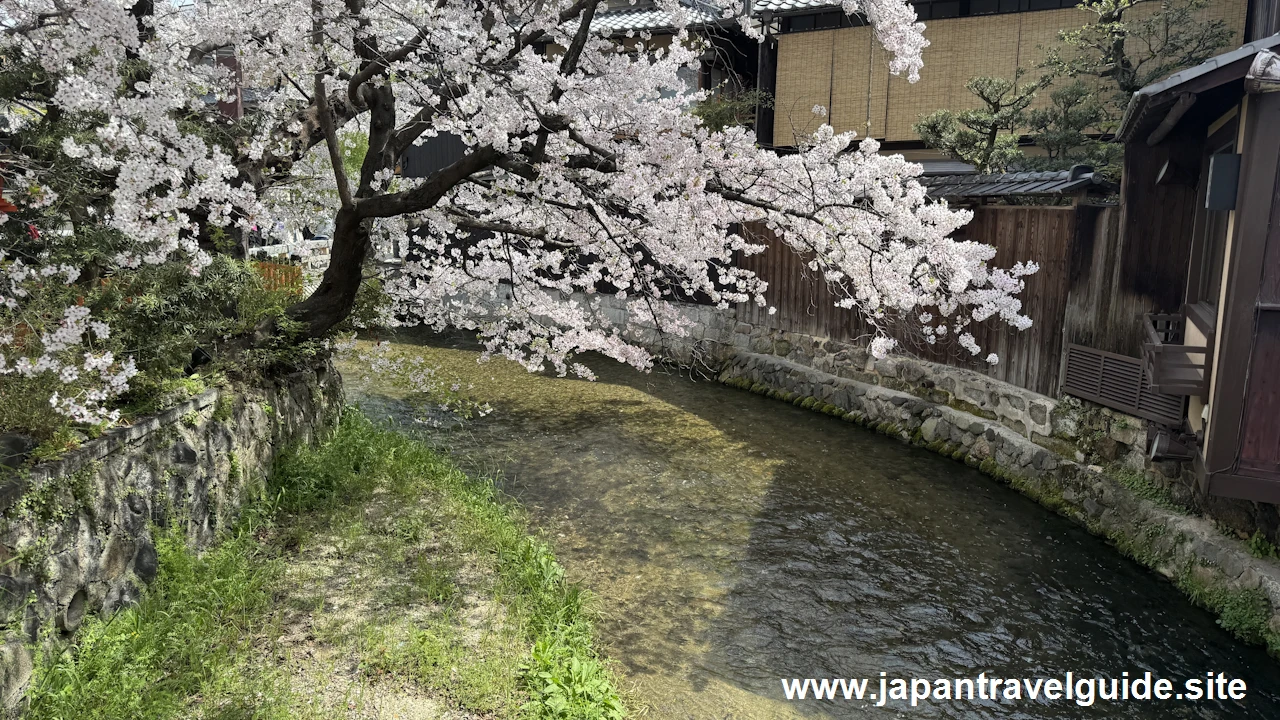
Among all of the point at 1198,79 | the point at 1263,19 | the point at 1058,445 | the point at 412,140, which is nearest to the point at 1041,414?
the point at 1058,445

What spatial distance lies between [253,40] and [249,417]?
3.43m

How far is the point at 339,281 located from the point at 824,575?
18.3 ft

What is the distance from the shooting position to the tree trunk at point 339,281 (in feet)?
23.8

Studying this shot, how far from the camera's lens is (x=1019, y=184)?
11188 millimetres

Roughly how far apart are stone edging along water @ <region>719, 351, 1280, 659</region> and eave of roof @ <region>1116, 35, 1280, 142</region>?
3900 mm

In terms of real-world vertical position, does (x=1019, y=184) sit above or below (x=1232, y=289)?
above

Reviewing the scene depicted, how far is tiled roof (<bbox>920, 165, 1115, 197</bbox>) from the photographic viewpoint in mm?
9930

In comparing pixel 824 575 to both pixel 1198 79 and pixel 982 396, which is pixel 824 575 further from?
pixel 1198 79

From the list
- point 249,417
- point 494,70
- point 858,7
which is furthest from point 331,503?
point 858,7

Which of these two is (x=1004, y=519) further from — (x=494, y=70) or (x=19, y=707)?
(x=19, y=707)

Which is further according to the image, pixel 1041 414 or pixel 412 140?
pixel 1041 414

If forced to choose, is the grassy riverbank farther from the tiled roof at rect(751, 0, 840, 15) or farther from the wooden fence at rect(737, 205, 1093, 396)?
the tiled roof at rect(751, 0, 840, 15)

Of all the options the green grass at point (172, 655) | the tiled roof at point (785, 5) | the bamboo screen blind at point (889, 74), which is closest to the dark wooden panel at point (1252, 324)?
the green grass at point (172, 655)

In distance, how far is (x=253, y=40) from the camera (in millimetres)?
7164
